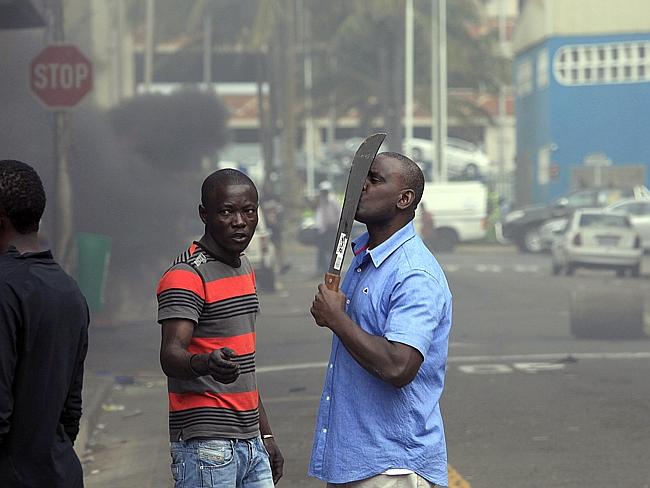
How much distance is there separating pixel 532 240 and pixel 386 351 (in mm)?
29524

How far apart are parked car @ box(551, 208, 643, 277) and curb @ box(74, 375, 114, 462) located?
1349 cm

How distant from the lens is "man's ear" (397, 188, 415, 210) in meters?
3.97

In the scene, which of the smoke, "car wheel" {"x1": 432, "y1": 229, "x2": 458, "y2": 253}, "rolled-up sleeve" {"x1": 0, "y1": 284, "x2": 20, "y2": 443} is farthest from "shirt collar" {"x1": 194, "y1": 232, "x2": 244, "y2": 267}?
"car wheel" {"x1": 432, "y1": 229, "x2": 458, "y2": 253}

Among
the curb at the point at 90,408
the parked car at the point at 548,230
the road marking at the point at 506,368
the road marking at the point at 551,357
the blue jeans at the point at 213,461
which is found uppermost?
the blue jeans at the point at 213,461

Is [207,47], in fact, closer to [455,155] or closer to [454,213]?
[454,213]

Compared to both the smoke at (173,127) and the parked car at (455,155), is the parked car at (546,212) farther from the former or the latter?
the parked car at (455,155)

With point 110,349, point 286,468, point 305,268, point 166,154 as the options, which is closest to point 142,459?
point 286,468

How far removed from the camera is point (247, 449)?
4.13 meters

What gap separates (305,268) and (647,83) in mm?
13317

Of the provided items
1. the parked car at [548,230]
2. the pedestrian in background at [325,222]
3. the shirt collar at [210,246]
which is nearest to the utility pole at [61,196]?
the pedestrian in background at [325,222]

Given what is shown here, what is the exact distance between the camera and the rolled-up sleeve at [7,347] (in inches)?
134

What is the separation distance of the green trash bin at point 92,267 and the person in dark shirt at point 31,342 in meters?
12.5

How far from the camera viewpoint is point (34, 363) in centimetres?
347

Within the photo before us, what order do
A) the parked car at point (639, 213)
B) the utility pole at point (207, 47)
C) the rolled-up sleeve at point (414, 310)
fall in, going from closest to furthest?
the rolled-up sleeve at point (414, 310)
the parked car at point (639, 213)
the utility pole at point (207, 47)
